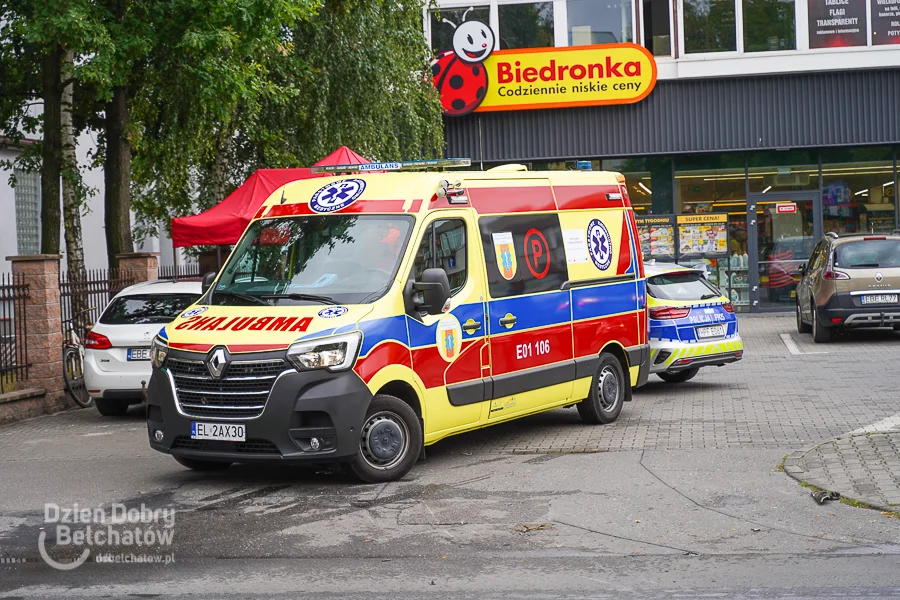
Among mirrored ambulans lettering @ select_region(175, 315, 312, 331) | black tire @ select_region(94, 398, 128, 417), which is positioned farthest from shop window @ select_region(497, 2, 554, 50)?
mirrored ambulans lettering @ select_region(175, 315, 312, 331)

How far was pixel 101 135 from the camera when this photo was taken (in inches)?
865

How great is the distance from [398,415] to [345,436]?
592 mm

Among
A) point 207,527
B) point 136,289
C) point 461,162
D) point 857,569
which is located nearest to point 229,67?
point 136,289

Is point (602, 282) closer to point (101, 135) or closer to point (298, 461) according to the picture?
point (298, 461)

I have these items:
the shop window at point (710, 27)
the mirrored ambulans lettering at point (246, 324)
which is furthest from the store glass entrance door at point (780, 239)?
the mirrored ambulans lettering at point (246, 324)

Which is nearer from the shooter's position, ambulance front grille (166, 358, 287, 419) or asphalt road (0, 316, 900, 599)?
asphalt road (0, 316, 900, 599)

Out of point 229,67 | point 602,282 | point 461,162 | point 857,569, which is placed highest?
point 229,67

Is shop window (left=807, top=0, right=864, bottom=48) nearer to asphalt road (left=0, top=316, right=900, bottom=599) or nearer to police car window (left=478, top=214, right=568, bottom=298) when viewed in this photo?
asphalt road (left=0, top=316, right=900, bottom=599)

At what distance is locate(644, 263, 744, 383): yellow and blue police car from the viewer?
45.8 ft

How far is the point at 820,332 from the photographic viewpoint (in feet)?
64.8

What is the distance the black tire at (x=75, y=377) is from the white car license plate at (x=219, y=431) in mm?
6553

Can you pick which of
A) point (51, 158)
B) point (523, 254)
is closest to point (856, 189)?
point (51, 158)

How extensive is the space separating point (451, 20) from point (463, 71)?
50.7 inches

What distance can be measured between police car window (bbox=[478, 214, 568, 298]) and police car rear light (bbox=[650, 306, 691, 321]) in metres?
3.19
